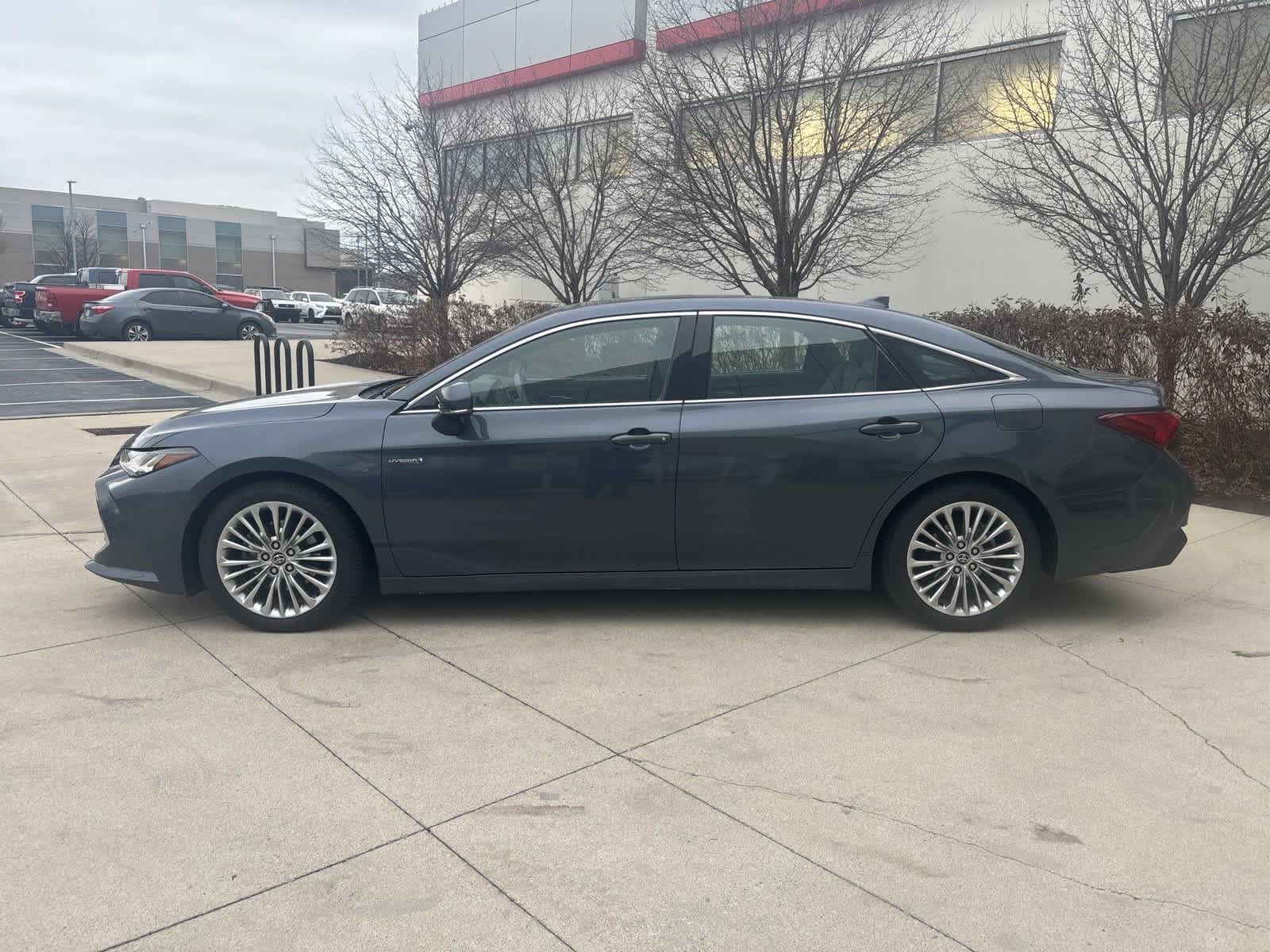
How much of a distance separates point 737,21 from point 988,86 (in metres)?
3.65

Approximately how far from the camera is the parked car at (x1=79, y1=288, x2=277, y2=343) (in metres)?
24.6

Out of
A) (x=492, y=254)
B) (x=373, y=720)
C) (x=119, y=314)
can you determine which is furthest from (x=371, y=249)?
(x=373, y=720)

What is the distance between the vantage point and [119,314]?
24.6 metres

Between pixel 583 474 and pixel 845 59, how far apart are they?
331 inches

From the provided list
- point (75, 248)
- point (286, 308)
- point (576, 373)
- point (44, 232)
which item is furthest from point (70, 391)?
point (44, 232)

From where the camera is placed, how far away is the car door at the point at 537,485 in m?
4.86

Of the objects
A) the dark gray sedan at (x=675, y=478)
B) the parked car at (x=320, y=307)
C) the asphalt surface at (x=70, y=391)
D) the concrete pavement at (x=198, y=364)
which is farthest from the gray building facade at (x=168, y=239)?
the dark gray sedan at (x=675, y=478)

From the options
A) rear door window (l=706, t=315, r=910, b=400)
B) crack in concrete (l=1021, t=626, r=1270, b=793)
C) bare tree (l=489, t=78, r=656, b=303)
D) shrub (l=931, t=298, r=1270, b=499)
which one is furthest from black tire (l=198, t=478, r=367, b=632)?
bare tree (l=489, t=78, r=656, b=303)

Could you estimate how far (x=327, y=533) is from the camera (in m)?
4.89

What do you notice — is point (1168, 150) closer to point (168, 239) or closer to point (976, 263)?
point (976, 263)

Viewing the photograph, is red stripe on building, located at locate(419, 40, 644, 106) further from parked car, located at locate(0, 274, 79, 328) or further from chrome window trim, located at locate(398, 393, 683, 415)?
chrome window trim, located at locate(398, 393, 683, 415)

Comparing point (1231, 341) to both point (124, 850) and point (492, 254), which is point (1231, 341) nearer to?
point (124, 850)

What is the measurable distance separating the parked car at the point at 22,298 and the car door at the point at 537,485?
27.6 meters

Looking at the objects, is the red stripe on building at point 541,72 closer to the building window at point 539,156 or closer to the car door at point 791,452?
the building window at point 539,156
